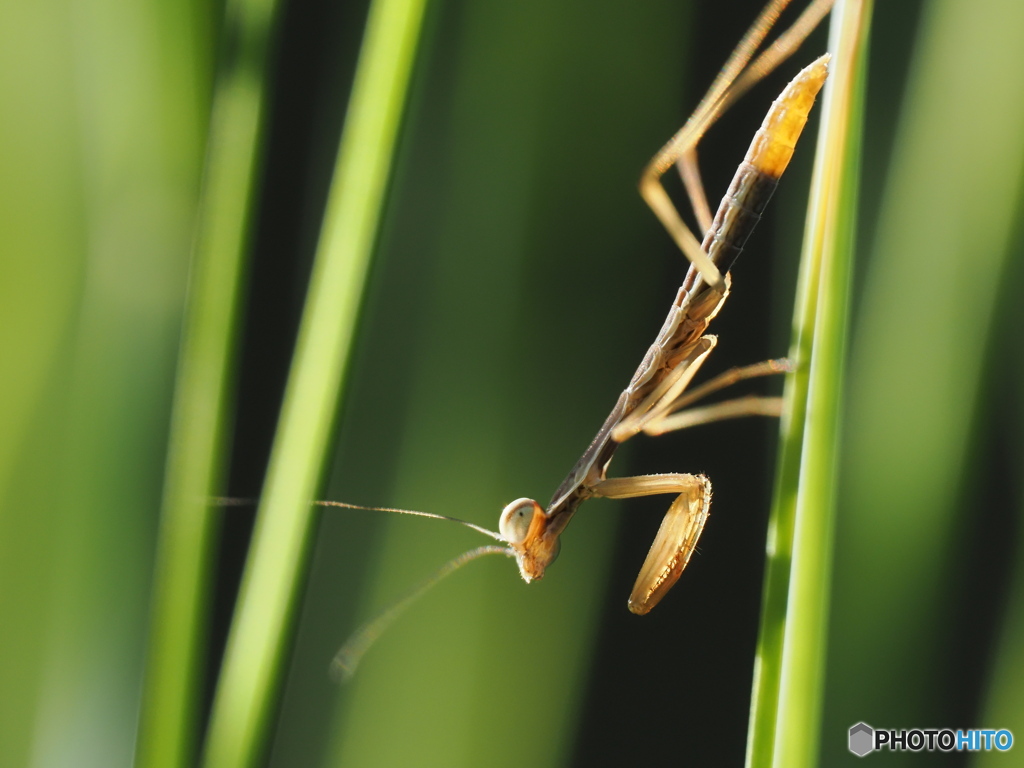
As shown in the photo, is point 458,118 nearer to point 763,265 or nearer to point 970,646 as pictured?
point 763,265

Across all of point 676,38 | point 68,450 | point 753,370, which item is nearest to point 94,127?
point 68,450

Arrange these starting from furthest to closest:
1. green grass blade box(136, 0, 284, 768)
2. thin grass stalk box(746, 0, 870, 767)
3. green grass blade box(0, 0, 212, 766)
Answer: green grass blade box(0, 0, 212, 766)
green grass blade box(136, 0, 284, 768)
thin grass stalk box(746, 0, 870, 767)

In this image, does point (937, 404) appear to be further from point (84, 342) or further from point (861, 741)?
point (84, 342)

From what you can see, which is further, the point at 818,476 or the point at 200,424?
the point at 200,424

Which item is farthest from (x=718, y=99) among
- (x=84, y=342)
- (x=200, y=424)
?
(x=84, y=342)

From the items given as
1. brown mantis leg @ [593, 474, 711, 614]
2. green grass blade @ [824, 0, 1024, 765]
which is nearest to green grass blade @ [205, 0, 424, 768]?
brown mantis leg @ [593, 474, 711, 614]

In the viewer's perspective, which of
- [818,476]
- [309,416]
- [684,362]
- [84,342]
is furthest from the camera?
[684,362]

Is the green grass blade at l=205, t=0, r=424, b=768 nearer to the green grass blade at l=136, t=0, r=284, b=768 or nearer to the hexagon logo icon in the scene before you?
the green grass blade at l=136, t=0, r=284, b=768
